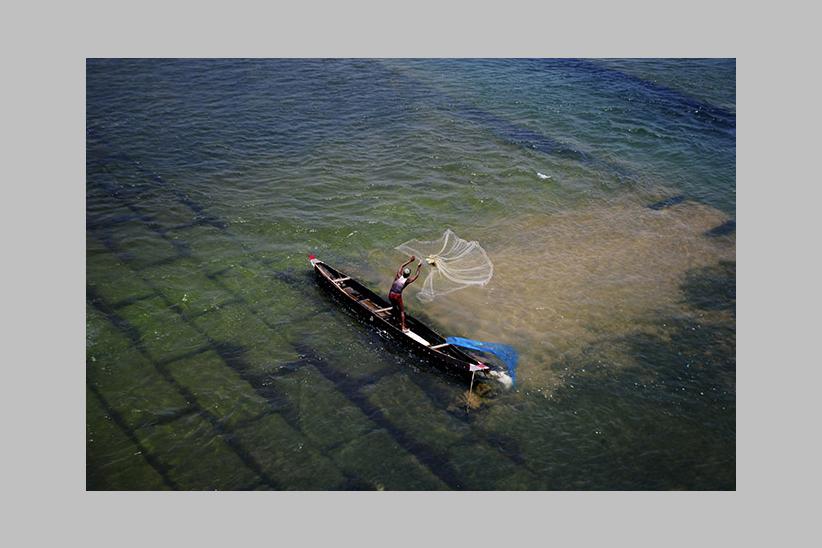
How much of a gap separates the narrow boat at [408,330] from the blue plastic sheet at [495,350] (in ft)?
0.51

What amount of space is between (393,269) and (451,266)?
261cm

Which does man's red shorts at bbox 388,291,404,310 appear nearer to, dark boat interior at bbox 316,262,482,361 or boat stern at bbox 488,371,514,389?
dark boat interior at bbox 316,262,482,361

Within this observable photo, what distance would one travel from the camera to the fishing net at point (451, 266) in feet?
57.6

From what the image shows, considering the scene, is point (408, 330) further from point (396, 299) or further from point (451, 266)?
point (451, 266)

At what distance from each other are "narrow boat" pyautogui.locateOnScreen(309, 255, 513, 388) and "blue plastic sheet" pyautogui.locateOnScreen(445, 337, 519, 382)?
0.15 m

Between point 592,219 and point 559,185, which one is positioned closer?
point 592,219

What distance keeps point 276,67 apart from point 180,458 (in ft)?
78.4

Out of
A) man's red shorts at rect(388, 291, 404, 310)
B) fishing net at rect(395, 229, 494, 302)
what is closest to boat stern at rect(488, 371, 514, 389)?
man's red shorts at rect(388, 291, 404, 310)

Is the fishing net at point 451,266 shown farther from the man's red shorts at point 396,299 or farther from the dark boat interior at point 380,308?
the dark boat interior at point 380,308

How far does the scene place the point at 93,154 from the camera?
2502cm

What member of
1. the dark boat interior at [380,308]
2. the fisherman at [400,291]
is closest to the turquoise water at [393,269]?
the dark boat interior at [380,308]

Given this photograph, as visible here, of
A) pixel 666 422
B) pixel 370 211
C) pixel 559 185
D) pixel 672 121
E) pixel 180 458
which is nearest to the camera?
pixel 180 458

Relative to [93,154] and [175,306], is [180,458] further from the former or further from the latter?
[93,154]

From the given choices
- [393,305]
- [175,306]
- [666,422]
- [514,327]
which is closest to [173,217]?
[175,306]
